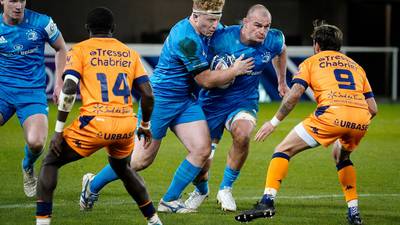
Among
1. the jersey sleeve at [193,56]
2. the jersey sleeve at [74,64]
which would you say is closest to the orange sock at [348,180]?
the jersey sleeve at [193,56]

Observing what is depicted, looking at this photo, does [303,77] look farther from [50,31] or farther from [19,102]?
[19,102]

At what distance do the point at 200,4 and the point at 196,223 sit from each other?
82.0 inches

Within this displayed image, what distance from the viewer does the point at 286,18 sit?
29.3m

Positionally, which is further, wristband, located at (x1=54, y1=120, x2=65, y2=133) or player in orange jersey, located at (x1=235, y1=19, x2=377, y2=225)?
player in orange jersey, located at (x1=235, y1=19, x2=377, y2=225)

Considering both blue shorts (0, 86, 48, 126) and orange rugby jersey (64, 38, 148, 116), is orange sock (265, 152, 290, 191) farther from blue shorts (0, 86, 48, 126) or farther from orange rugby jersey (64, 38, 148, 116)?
blue shorts (0, 86, 48, 126)

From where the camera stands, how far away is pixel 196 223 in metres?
8.41

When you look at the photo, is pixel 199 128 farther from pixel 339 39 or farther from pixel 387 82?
pixel 387 82

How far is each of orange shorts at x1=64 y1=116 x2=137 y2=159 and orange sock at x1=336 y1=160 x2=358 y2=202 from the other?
7.30ft

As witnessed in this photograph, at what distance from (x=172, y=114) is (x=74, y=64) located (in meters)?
1.71

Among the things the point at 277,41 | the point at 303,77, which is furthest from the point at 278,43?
the point at 303,77

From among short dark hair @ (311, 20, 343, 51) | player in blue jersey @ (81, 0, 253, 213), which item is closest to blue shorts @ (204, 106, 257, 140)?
player in blue jersey @ (81, 0, 253, 213)

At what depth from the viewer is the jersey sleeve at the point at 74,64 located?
735 cm

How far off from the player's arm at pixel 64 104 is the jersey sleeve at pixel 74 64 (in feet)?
0.12

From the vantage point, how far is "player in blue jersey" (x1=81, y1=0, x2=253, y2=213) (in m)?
8.60
